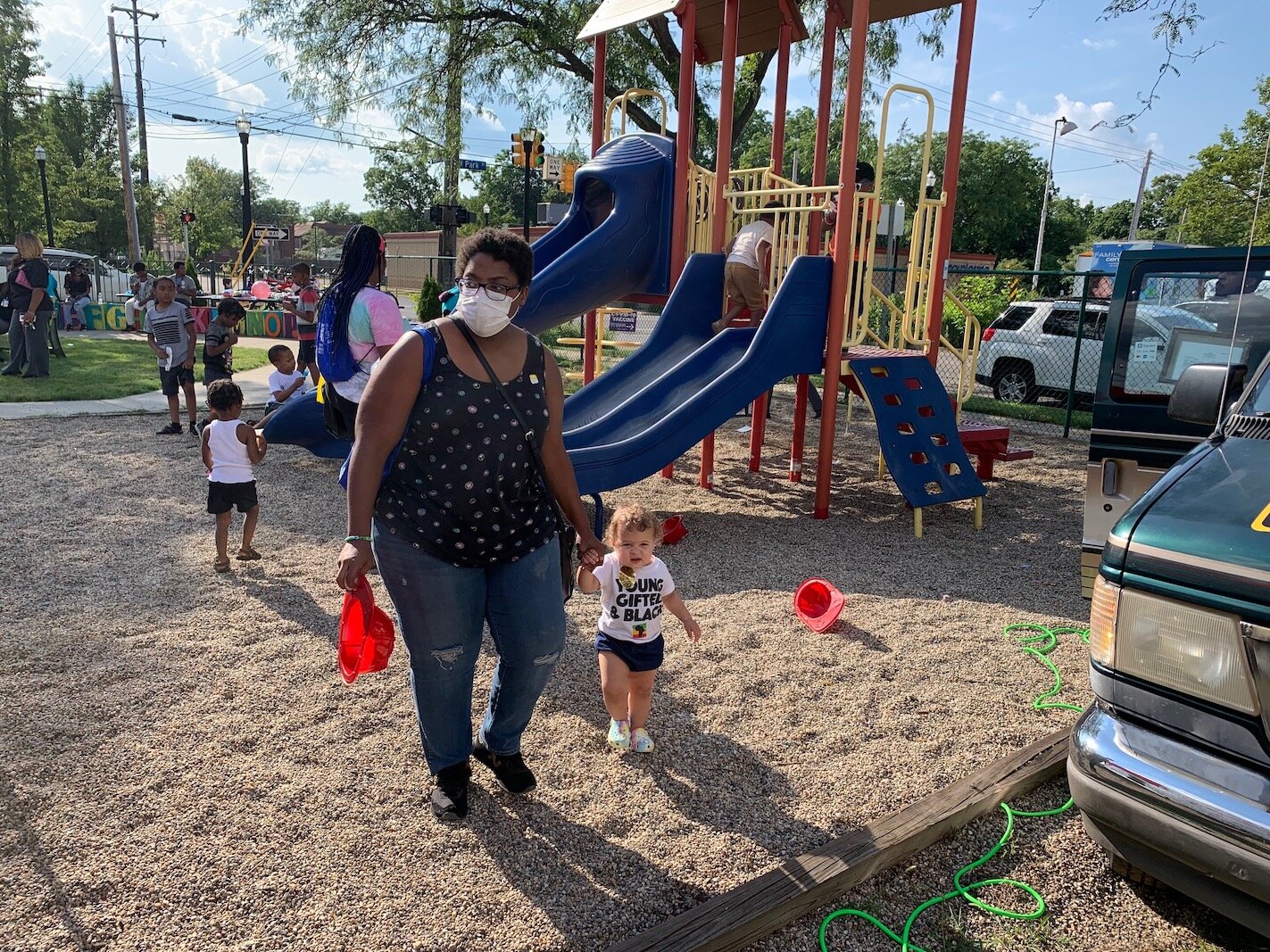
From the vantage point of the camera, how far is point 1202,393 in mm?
3221

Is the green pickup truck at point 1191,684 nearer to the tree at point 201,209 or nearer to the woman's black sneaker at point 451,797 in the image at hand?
the woman's black sneaker at point 451,797

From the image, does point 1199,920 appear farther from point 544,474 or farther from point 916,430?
point 916,430

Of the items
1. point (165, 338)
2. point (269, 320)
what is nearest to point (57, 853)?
point (165, 338)

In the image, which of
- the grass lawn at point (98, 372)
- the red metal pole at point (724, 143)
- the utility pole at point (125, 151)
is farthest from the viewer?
the utility pole at point (125, 151)

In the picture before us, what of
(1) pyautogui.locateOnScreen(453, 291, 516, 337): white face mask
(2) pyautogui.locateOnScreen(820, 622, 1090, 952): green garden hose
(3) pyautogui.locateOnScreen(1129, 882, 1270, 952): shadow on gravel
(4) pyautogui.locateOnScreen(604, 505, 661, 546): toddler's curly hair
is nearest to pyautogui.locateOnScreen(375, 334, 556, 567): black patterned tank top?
(1) pyautogui.locateOnScreen(453, 291, 516, 337): white face mask

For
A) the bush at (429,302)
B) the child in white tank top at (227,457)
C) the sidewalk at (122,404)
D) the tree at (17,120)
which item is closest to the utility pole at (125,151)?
the tree at (17,120)

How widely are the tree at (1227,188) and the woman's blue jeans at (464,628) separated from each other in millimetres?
27390

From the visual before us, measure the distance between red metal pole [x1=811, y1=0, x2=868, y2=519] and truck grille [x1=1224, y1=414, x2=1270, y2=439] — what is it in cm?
356

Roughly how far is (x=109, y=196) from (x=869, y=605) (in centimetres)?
5303

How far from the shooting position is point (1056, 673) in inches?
168

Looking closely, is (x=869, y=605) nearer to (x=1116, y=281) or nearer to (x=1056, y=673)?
(x=1056, y=673)

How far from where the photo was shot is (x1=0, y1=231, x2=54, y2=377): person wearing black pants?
1239 centimetres

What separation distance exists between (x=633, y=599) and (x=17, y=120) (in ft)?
144

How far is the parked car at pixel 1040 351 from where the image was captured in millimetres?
13742
